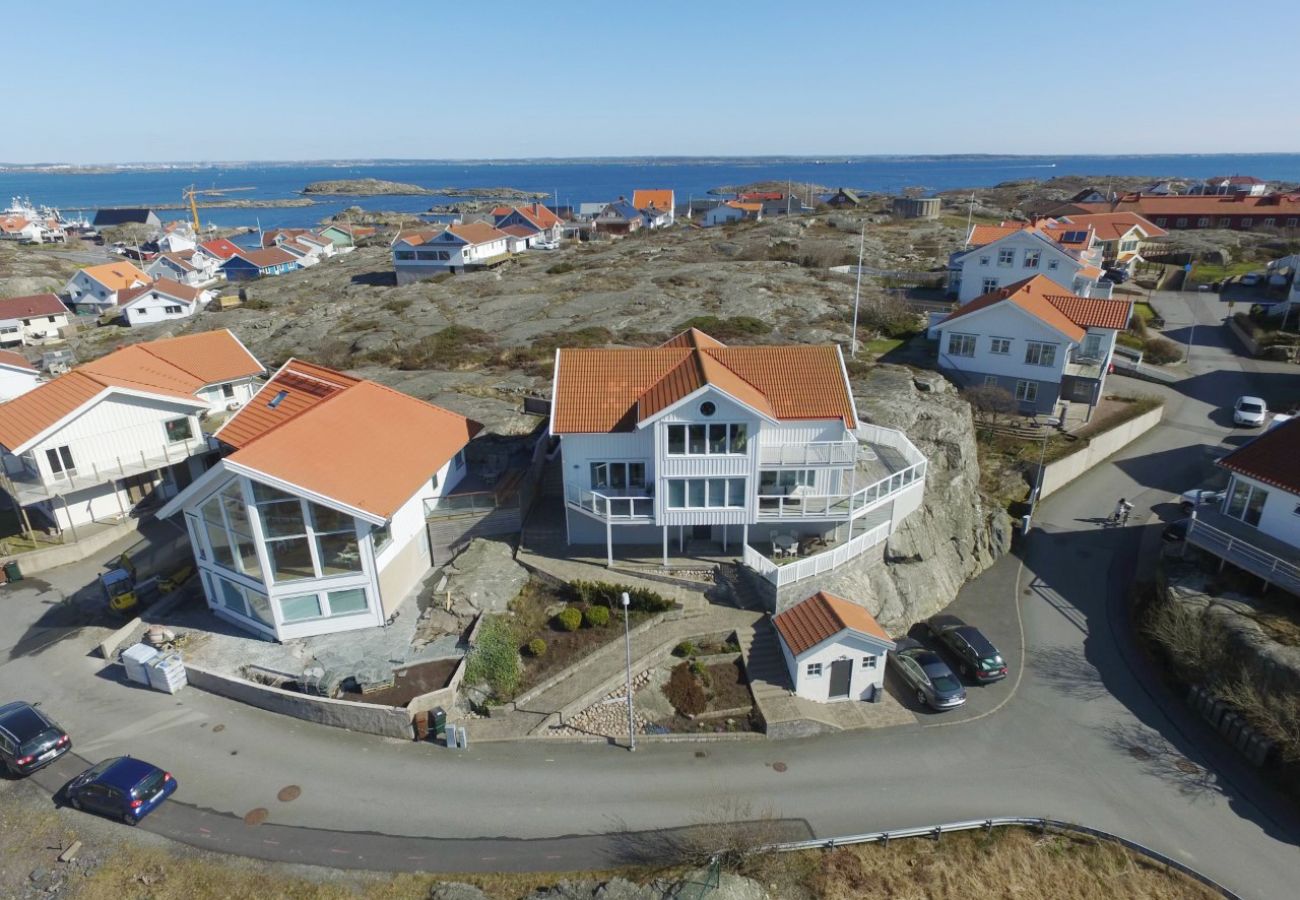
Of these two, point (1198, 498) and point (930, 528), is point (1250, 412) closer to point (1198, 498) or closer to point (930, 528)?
point (1198, 498)

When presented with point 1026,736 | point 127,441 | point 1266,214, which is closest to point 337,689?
point 127,441

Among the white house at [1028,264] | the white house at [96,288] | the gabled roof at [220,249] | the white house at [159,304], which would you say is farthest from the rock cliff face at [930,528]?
the gabled roof at [220,249]

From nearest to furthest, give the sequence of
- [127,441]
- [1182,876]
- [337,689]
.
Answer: [1182,876], [337,689], [127,441]

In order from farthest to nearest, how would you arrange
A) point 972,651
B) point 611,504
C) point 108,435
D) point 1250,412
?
point 1250,412
point 108,435
point 611,504
point 972,651

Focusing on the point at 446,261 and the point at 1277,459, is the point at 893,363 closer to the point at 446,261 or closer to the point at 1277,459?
the point at 1277,459

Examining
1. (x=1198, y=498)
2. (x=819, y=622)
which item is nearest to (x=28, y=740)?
(x=819, y=622)

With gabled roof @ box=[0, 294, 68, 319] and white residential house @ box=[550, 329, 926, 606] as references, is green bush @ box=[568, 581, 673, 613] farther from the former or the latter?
gabled roof @ box=[0, 294, 68, 319]
